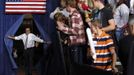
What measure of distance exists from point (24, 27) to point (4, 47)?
3.45 ft

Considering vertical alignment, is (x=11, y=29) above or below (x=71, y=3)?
below

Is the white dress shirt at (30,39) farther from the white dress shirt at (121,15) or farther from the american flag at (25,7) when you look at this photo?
the white dress shirt at (121,15)

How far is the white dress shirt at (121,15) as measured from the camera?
32.2 feet

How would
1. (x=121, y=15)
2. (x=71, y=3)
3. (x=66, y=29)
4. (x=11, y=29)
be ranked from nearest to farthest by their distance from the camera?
(x=66, y=29) < (x=71, y=3) < (x=121, y=15) < (x=11, y=29)

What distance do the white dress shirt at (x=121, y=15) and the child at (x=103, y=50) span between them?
2.44m

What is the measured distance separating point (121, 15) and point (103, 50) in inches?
116

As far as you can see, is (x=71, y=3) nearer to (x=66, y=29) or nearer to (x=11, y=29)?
(x=66, y=29)

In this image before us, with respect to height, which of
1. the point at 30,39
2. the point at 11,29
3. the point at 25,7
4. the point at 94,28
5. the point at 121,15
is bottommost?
the point at 30,39

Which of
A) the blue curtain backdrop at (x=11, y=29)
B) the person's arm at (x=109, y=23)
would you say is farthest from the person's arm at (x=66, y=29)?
A: the blue curtain backdrop at (x=11, y=29)

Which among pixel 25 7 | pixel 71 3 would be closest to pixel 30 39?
pixel 25 7

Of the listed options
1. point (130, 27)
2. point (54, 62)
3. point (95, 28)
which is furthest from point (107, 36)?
point (130, 27)

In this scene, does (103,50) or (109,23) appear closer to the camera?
(103,50)

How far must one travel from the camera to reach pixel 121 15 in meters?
9.95

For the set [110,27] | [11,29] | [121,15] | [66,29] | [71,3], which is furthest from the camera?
[11,29]
